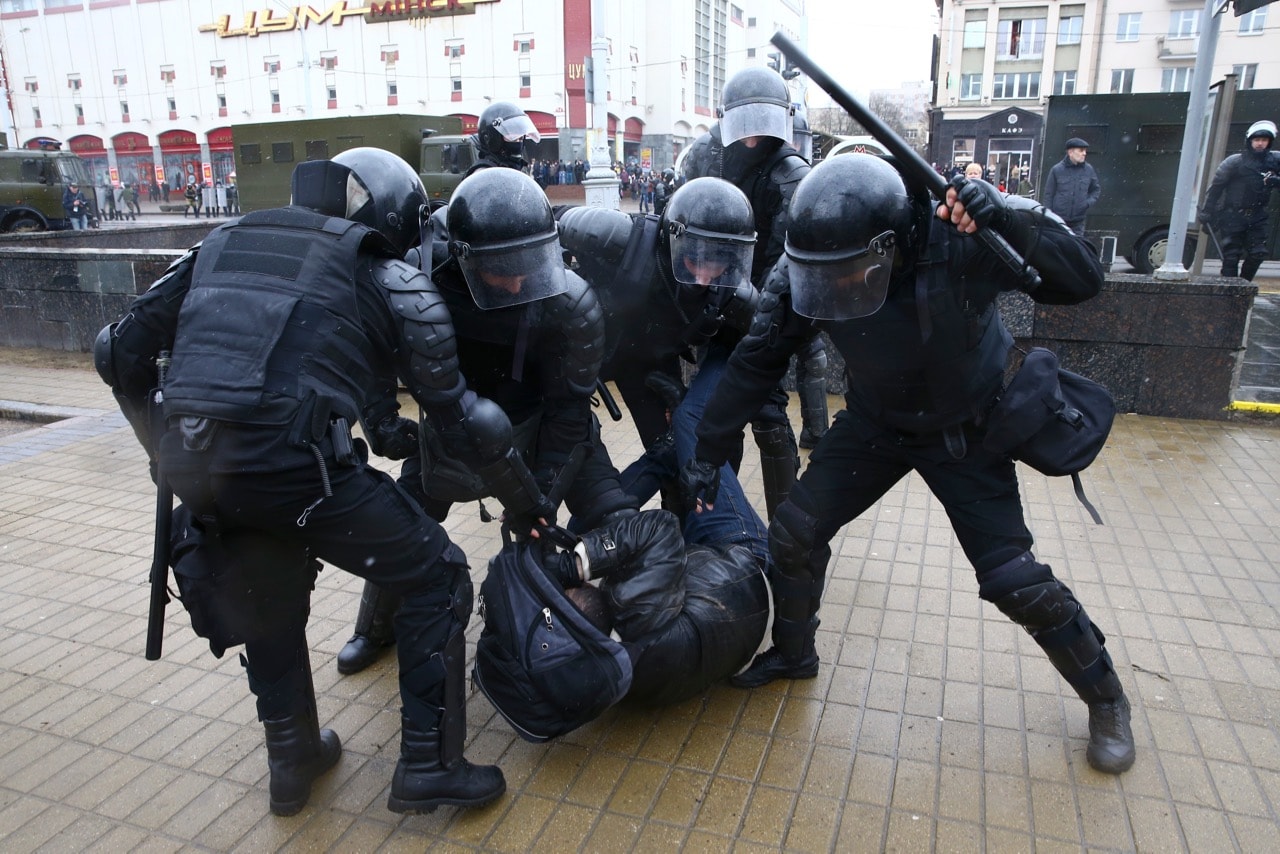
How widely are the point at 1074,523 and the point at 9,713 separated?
4737 mm

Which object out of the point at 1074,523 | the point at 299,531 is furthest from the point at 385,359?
the point at 1074,523

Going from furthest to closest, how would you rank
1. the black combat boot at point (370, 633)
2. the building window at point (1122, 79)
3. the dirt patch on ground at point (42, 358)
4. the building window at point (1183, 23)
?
the building window at point (1122, 79), the building window at point (1183, 23), the dirt patch on ground at point (42, 358), the black combat boot at point (370, 633)

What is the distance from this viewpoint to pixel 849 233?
236 centimetres

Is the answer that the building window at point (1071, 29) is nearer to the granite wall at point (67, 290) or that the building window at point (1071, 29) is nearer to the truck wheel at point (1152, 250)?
the truck wheel at point (1152, 250)

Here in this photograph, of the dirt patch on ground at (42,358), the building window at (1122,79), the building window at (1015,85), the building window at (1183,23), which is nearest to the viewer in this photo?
the dirt patch on ground at (42,358)

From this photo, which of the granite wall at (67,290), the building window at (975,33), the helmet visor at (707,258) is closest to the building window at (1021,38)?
the building window at (975,33)

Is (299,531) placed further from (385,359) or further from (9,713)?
(9,713)

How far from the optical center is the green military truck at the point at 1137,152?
40.2ft

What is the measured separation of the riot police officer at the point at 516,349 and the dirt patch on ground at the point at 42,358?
23.2 ft

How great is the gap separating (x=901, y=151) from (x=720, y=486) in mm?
1605

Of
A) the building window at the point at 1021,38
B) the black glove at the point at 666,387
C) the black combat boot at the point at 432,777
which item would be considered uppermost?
the building window at the point at 1021,38

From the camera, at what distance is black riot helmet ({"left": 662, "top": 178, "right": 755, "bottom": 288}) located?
3467 millimetres

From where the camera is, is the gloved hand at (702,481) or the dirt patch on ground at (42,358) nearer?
the gloved hand at (702,481)

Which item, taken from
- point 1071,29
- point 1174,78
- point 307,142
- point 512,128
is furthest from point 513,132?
point 1174,78
